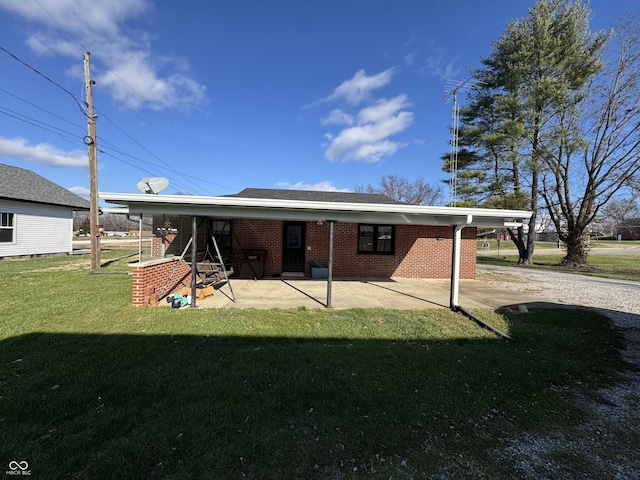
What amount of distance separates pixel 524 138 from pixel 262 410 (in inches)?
786

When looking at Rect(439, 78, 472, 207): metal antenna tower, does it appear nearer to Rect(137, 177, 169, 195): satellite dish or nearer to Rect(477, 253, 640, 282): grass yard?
Rect(477, 253, 640, 282): grass yard

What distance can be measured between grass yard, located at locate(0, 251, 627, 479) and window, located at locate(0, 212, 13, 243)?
12.0 meters

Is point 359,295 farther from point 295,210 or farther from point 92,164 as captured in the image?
point 92,164

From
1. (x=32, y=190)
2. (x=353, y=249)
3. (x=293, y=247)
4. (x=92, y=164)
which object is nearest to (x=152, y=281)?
(x=293, y=247)

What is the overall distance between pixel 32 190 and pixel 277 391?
1966cm

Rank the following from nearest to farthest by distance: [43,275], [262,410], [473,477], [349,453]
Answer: [473,477] < [349,453] < [262,410] < [43,275]

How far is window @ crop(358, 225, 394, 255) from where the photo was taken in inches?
421

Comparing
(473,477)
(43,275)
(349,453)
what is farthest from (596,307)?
(43,275)

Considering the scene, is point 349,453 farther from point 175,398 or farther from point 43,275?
point 43,275

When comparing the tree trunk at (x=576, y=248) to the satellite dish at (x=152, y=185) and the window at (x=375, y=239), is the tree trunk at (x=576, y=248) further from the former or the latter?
→ the satellite dish at (x=152, y=185)

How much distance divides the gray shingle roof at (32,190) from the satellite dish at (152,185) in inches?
468

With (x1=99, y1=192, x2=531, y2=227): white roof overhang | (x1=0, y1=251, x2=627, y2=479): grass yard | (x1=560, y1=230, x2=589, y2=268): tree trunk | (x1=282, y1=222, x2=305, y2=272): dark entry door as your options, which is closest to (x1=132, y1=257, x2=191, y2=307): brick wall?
(x1=0, y1=251, x2=627, y2=479): grass yard

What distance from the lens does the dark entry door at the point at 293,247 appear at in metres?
10.7

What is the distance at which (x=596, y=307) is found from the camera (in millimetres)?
6980
